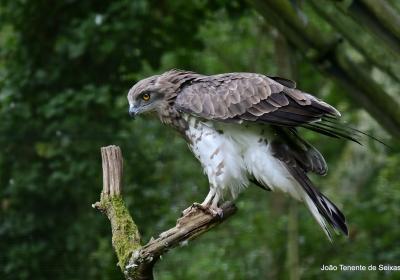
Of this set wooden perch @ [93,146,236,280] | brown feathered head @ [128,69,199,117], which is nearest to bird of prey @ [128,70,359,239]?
brown feathered head @ [128,69,199,117]

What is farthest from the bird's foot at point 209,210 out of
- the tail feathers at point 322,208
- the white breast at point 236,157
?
the tail feathers at point 322,208

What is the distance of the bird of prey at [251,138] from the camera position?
179 inches

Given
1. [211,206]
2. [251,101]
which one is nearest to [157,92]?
[251,101]

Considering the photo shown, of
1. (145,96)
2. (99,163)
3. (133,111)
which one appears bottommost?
(99,163)

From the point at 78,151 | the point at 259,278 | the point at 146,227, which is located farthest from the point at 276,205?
the point at 78,151

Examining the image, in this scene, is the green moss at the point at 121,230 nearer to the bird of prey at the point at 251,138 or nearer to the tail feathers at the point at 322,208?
the bird of prey at the point at 251,138

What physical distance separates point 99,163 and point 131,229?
299 cm

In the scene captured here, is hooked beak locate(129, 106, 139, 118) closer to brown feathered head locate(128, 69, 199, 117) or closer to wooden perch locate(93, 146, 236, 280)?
brown feathered head locate(128, 69, 199, 117)

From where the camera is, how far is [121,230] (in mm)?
4078

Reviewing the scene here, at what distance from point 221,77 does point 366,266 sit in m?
3.16

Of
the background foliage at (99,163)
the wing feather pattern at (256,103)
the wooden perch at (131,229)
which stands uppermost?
the wing feather pattern at (256,103)

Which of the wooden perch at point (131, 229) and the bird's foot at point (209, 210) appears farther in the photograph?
the bird's foot at point (209, 210)

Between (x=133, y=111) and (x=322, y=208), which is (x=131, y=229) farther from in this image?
(x=133, y=111)

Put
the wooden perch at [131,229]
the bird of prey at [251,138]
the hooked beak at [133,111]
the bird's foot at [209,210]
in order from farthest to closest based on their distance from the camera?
the hooked beak at [133,111], the bird of prey at [251,138], the bird's foot at [209,210], the wooden perch at [131,229]
